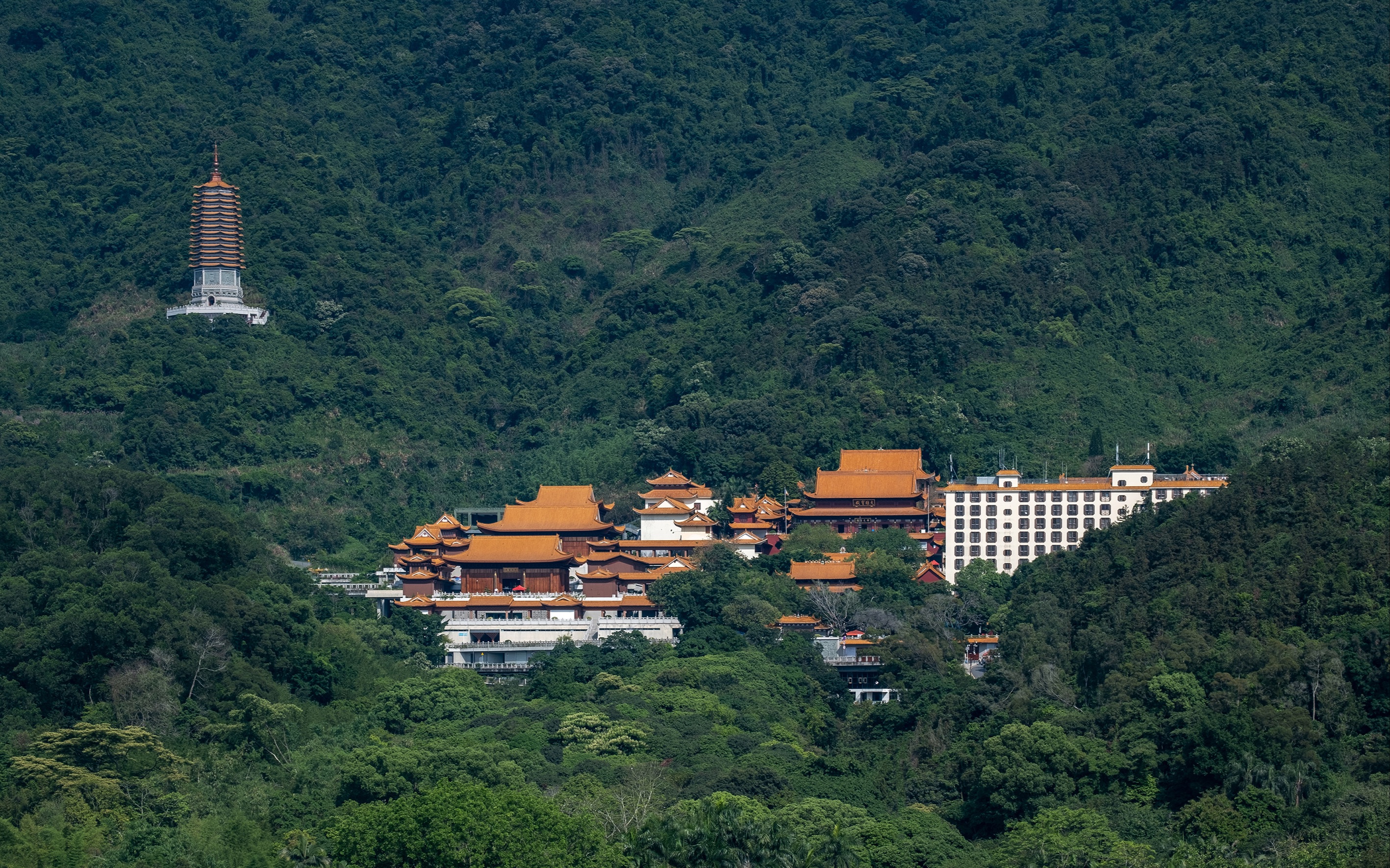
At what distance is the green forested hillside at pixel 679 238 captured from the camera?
8350 cm

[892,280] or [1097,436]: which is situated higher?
[892,280]

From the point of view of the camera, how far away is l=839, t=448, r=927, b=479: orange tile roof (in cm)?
7575

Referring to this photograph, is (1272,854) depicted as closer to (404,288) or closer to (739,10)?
(404,288)

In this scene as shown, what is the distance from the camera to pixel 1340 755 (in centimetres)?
4894

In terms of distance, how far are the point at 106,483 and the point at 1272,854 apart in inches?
1418

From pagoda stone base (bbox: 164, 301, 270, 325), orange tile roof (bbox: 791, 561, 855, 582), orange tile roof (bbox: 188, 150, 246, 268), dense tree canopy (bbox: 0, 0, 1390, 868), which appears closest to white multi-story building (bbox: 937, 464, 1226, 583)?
dense tree canopy (bbox: 0, 0, 1390, 868)

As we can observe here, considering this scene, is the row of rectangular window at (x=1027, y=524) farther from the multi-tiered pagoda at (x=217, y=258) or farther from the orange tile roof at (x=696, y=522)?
the multi-tiered pagoda at (x=217, y=258)

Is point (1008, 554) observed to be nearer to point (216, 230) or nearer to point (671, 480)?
point (671, 480)

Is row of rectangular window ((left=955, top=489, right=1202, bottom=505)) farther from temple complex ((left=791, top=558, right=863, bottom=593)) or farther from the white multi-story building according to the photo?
temple complex ((left=791, top=558, right=863, bottom=593))

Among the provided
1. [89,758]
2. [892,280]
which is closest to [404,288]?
[892,280]

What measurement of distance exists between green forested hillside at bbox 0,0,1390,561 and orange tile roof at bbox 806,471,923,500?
108 inches

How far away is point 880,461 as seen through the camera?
2995 inches

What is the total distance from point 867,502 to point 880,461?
214 centimetres

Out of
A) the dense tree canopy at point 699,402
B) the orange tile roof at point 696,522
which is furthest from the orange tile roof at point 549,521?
the dense tree canopy at point 699,402
